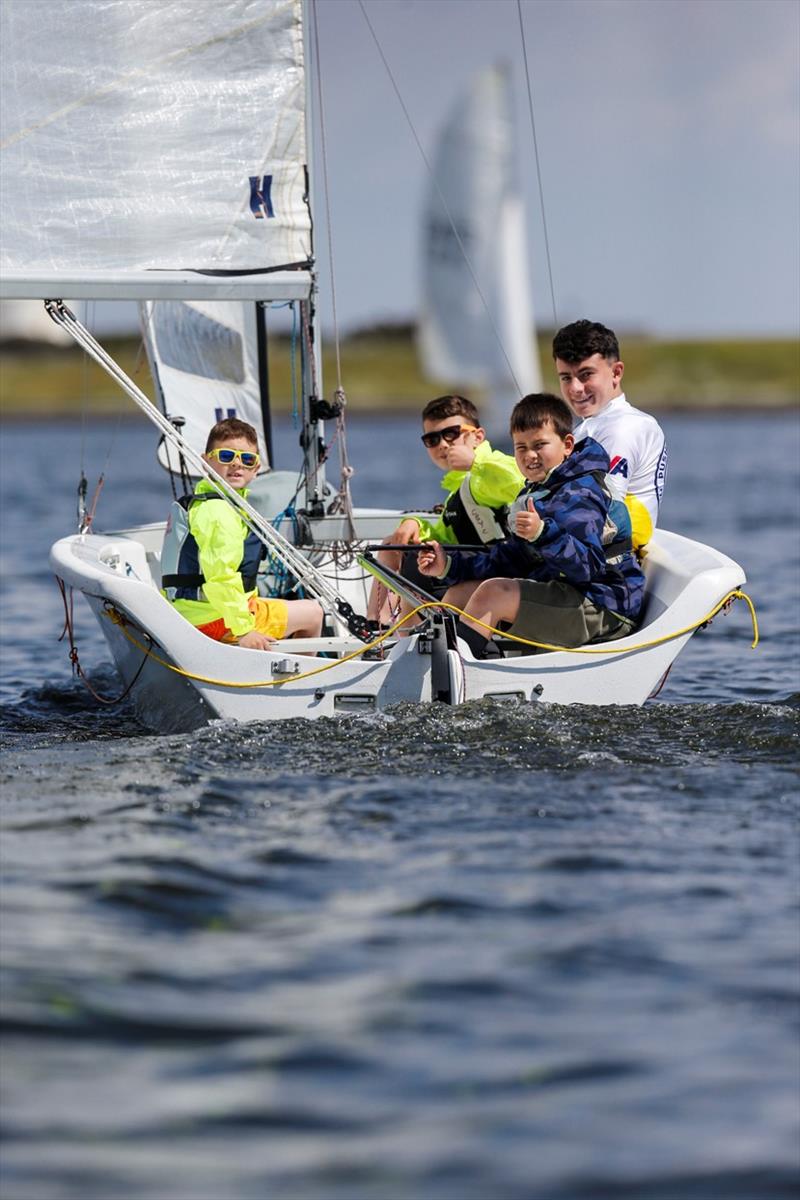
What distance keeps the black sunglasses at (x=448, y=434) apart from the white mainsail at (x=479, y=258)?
28.6m

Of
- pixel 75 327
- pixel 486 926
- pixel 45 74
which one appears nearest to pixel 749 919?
pixel 486 926

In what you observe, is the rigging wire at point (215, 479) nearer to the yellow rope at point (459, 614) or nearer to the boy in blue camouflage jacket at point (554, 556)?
the yellow rope at point (459, 614)

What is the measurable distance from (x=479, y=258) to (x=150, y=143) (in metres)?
32.4

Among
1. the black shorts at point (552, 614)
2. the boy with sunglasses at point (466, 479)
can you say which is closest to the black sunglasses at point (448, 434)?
the boy with sunglasses at point (466, 479)

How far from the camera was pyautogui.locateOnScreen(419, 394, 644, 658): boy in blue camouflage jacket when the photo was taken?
20.1 feet

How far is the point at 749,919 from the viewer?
161 inches

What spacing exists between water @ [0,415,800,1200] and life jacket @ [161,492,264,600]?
84cm

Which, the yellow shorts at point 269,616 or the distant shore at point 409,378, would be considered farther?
the distant shore at point 409,378

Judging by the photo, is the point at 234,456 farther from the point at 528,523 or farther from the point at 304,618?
the point at 528,523

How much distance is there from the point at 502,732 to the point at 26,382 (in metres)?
92.1

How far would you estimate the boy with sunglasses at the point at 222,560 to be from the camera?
661 cm

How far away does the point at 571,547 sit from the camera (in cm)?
613

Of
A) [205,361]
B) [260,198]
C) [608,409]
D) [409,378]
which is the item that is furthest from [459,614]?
[409,378]

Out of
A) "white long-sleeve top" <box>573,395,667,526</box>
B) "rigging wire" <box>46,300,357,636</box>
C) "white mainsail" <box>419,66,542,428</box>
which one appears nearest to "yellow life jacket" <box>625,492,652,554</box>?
"white long-sleeve top" <box>573,395,667,526</box>
